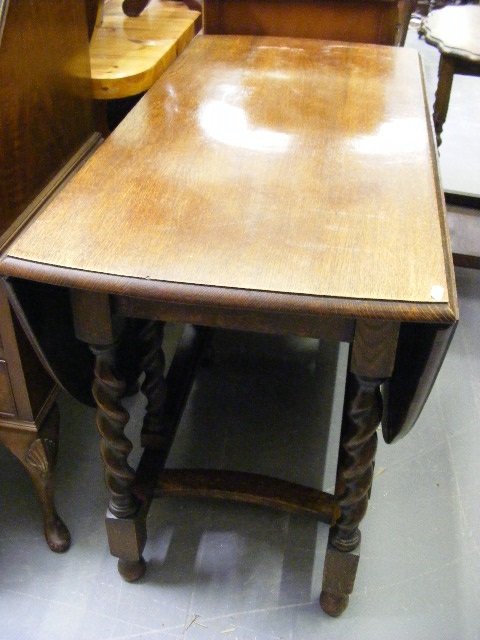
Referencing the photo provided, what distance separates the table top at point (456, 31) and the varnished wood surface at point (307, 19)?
286mm

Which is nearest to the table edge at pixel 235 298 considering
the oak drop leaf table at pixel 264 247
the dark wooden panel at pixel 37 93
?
the oak drop leaf table at pixel 264 247

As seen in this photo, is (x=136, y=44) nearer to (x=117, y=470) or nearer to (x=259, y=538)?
(x=117, y=470)

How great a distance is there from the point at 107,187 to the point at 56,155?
30 cm

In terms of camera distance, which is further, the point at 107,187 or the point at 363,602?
the point at 363,602

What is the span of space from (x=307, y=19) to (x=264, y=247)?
121 cm

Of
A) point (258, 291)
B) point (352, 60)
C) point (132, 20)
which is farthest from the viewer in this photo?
point (132, 20)

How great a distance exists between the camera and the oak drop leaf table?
74 centimetres

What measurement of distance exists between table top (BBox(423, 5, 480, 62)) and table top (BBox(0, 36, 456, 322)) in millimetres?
723

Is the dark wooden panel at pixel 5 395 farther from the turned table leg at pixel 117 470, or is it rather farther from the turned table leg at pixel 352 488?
the turned table leg at pixel 352 488

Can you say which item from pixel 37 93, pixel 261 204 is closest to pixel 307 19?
pixel 37 93

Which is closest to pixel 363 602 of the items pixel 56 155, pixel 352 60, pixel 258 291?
pixel 258 291

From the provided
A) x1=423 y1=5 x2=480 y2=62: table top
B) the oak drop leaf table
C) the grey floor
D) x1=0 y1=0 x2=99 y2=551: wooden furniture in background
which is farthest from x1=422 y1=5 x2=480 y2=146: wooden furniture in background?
x1=0 y1=0 x2=99 y2=551: wooden furniture in background

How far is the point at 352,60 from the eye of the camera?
1410 mm

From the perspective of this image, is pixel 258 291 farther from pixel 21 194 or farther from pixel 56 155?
pixel 56 155
